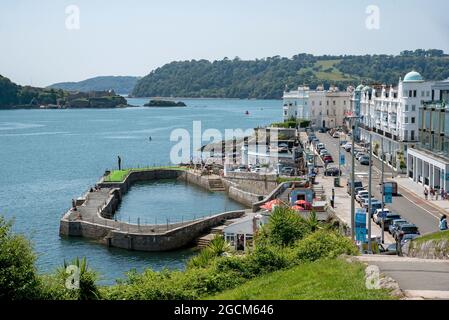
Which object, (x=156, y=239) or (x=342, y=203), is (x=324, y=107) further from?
(x=156, y=239)

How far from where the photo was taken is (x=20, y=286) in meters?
15.5

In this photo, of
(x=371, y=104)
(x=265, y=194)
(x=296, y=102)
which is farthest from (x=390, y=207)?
(x=296, y=102)

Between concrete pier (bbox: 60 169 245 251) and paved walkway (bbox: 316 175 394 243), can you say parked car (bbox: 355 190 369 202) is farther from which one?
concrete pier (bbox: 60 169 245 251)

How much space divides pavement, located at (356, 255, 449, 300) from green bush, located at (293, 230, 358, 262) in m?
1.28

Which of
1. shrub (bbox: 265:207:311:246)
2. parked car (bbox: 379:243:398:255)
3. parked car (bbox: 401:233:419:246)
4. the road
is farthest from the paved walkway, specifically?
shrub (bbox: 265:207:311:246)

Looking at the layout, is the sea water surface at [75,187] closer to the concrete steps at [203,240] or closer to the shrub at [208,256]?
the concrete steps at [203,240]

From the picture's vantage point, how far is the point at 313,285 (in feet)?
49.0

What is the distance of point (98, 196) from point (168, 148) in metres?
56.4

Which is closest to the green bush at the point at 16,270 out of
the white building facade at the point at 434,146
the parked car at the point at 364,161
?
the white building facade at the point at 434,146

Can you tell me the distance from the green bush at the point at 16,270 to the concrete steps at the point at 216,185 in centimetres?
4431

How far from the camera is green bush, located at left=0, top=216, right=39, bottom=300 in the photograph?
1540 centimetres

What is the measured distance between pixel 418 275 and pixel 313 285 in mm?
2528

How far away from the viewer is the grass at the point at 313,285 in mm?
13719

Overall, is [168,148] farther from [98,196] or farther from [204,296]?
[204,296]
